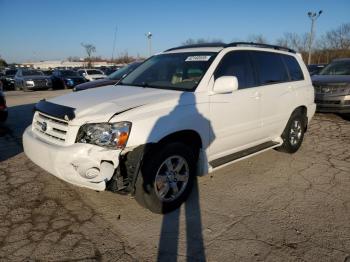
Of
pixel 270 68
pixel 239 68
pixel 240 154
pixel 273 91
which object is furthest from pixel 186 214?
pixel 270 68

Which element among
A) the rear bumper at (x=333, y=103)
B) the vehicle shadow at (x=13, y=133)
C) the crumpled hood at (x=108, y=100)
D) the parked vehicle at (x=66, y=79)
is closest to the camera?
the crumpled hood at (x=108, y=100)

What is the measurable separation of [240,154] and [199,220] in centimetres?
134

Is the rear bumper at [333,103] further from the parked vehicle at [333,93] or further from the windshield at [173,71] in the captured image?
the windshield at [173,71]

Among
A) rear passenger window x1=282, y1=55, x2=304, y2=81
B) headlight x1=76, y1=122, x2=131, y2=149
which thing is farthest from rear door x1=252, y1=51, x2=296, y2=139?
headlight x1=76, y1=122, x2=131, y2=149

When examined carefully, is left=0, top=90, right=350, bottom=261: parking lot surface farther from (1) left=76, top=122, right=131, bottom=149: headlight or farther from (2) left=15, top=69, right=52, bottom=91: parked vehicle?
(2) left=15, top=69, right=52, bottom=91: parked vehicle

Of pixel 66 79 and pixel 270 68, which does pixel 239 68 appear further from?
pixel 66 79

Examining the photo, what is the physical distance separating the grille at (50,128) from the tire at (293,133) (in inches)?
148

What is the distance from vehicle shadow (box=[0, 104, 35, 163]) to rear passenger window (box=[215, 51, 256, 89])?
160 inches

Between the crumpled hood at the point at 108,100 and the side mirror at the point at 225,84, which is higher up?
the side mirror at the point at 225,84

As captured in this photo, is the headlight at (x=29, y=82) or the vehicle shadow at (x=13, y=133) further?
the headlight at (x=29, y=82)

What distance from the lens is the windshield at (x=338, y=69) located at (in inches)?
398

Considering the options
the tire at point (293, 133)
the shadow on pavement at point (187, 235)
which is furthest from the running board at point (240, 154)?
the shadow on pavement at point (187, 235)

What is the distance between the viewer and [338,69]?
10406 mm

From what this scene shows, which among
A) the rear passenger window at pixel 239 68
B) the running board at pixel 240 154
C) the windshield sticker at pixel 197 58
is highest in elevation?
the windshield sticker at pixel 197 58
